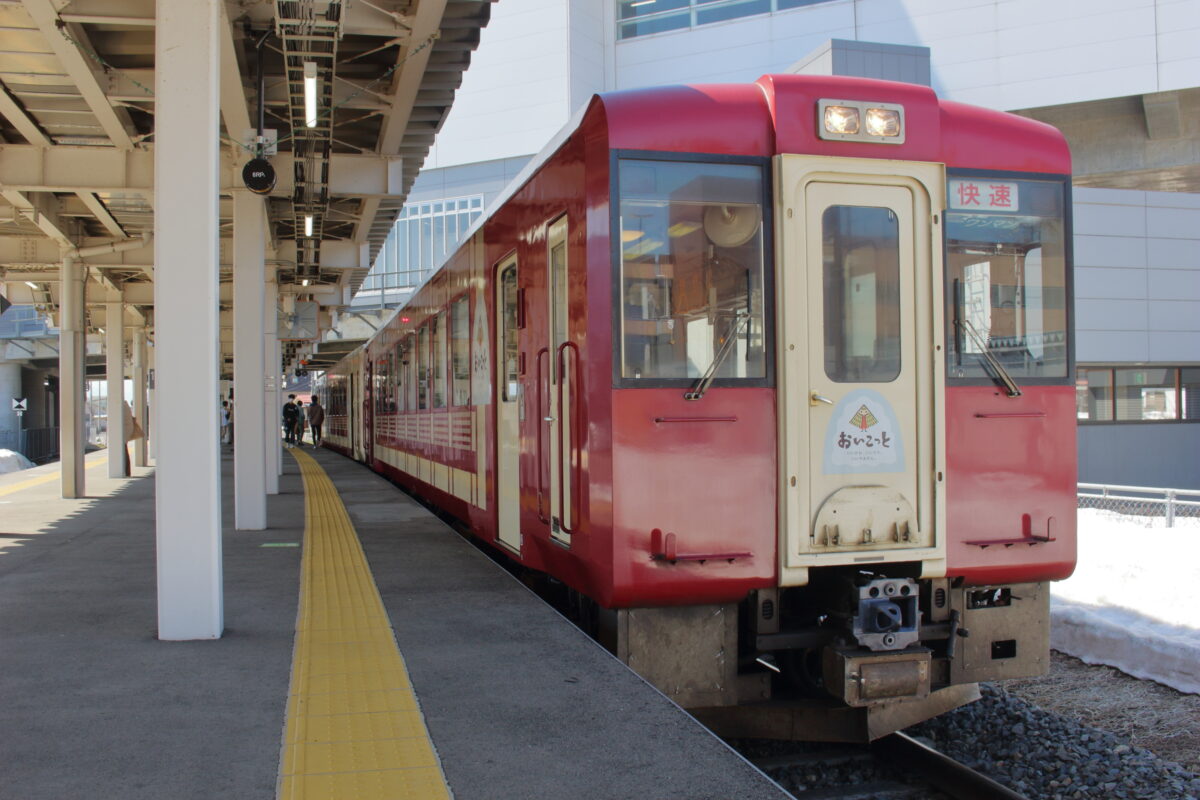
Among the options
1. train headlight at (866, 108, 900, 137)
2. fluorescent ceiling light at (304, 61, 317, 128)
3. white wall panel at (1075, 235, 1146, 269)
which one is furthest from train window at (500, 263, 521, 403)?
white wall panel at (1075, 235, 1146, 269)

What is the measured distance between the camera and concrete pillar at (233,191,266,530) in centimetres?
1198

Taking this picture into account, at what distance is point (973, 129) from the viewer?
5.52 meters

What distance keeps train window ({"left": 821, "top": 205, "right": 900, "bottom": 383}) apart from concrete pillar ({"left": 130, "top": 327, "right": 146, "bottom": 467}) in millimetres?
22662

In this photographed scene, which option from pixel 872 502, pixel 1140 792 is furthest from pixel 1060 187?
pixel 1140 792

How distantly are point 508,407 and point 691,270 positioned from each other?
8.35 ft

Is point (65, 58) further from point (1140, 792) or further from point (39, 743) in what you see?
point (1140, 792)

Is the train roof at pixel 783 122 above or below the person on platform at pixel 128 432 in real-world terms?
above

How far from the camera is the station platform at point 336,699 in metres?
3.71

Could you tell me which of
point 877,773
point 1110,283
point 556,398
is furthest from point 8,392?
point 877,773

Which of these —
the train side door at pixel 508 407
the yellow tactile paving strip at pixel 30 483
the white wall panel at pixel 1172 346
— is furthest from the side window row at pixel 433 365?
→ the white wall panel at pixel 1172 346

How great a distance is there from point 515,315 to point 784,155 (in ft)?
8.51

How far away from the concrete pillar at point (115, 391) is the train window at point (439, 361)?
466 inches

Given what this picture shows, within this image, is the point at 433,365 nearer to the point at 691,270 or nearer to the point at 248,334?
the point at 248,334

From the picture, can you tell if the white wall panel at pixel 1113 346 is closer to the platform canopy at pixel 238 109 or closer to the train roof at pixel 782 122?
the platform canopy at pixel 238 109
